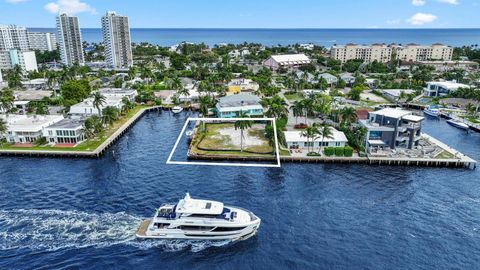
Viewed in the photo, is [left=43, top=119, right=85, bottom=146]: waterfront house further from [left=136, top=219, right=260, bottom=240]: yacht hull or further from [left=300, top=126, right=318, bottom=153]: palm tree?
[left=300, top=126, right=318, bottom=153]: palm tree

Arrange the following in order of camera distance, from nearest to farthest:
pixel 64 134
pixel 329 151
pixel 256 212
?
pixel 256 212
pixel 329 151
pixel 64 134

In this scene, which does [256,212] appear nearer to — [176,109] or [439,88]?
Answer: [176,109]

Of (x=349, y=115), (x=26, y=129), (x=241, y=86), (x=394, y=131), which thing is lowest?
(x=26, y=129)

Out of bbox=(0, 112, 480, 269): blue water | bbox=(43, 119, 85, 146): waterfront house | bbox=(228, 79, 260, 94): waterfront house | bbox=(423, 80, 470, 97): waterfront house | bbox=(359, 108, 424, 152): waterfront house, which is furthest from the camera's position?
bbox=(228, 79, 260, 94): waterfront house

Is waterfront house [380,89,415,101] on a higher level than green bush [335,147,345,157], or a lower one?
higher

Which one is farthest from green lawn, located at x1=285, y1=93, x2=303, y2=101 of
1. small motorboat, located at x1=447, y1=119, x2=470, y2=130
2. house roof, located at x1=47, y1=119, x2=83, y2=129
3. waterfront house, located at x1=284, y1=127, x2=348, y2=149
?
house roof, located at x1=47, y1=119, x2=83, y2=129

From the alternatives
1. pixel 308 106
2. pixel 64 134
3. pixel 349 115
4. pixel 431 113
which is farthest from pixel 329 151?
pixel 64 134

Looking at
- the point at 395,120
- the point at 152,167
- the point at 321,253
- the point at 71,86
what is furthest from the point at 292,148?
the point at 71,86
